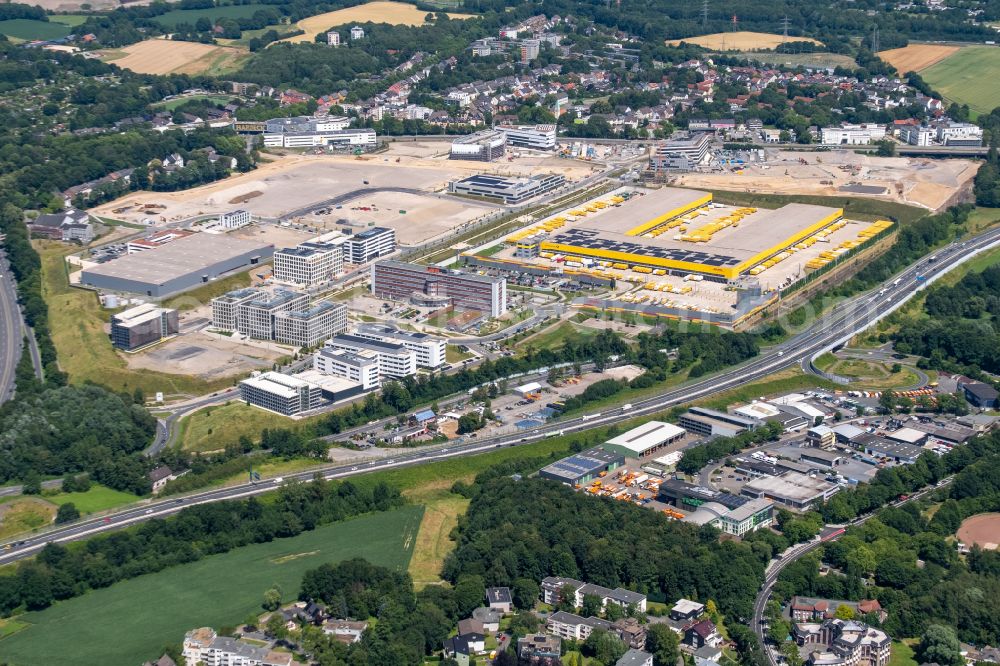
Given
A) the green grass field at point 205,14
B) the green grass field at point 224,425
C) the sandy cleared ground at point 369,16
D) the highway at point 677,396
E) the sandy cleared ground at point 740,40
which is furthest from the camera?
the green grass field at point 205,14

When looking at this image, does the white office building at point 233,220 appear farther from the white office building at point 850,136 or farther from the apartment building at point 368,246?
Result: the white office building at point 850,136

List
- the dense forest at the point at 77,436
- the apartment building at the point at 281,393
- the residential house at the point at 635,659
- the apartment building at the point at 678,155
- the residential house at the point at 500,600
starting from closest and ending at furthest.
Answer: the residential house at the point at 635,659 < the residential house at the point at 500,600 < the dense forest at the point at 77,436 < the apartment building at the point at 281,393 < the apartment building at the point at 678,155

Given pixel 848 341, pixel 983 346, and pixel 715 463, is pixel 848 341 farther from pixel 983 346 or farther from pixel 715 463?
pixel 715 463

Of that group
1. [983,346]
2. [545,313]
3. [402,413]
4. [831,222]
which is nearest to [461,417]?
[402,413]

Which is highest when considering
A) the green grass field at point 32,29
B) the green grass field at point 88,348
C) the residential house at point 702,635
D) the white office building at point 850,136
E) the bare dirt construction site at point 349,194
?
the green grass field at point 32,29

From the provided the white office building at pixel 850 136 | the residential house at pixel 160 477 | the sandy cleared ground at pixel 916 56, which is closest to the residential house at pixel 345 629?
the residential house at pixel 160 477

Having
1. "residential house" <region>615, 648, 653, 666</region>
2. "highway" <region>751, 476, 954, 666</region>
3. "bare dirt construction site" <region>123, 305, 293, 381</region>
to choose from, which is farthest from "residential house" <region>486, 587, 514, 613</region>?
"bare dirt construction site" <region>123, 305, 293, 381</region>
